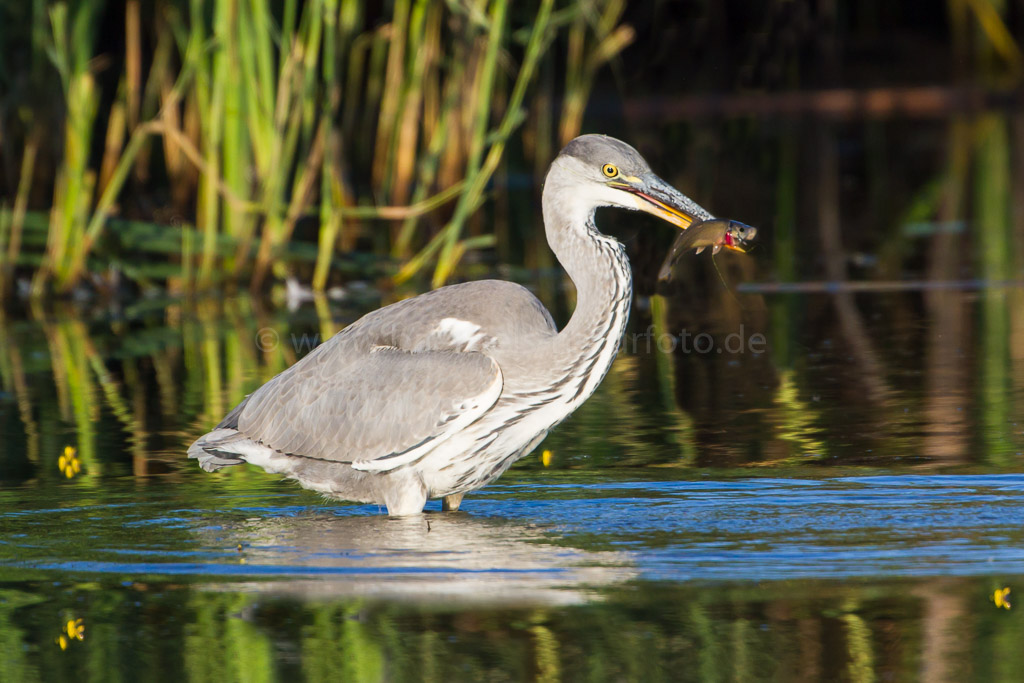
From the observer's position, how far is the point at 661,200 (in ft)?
20.1

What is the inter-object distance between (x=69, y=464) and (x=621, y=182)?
8.75 ft

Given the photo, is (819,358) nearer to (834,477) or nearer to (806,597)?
(834,477)

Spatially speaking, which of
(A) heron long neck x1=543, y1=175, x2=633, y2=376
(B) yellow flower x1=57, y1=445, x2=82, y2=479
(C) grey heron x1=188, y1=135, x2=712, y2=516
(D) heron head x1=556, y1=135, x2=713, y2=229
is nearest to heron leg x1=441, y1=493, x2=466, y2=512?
(C) grey heron x1=188, y1=135, x2=712, y2=516

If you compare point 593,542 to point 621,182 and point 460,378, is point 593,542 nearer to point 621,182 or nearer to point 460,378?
point 460,378

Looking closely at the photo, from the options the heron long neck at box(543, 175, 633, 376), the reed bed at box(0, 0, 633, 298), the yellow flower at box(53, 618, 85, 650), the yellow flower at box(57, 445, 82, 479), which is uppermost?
the reed bed at box(0, 0, 633, 298)

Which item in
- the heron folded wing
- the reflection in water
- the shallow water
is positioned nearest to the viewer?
the shallow water

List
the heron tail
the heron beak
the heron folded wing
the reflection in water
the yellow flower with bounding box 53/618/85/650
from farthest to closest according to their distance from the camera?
1. the heron tail
2. the heron beak
3. the heron folded wing
4. the reflection in water
5. the yellow flower with bounding box 53/618/85/650

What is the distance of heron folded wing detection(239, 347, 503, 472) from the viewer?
5957 millimetres

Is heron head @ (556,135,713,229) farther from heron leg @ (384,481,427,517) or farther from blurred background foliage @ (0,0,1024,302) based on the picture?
blurred background foliage @ (0,0,1024,302)

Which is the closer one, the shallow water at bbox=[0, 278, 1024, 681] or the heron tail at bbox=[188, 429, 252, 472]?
the shallow water at bbox=[0, 278, 1024, 681]

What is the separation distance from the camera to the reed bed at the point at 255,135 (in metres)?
10.6

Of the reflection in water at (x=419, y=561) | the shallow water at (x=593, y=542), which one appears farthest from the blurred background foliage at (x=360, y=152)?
the reflection in water at (x=419, y=561)

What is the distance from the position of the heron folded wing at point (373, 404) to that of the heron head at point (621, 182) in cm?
79

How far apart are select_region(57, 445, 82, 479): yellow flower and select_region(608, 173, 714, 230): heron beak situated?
2.56 m
